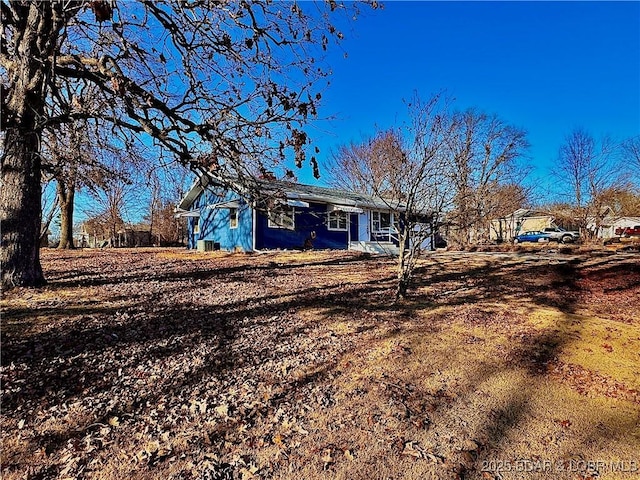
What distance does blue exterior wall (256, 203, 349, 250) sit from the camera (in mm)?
15836

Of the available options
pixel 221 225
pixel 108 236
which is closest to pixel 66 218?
pixel 221 225

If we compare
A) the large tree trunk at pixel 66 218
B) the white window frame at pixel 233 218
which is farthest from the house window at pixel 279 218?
the large tree trunk at pixel 66 218

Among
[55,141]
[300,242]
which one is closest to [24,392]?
[55,141]

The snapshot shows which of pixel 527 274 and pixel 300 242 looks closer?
pixel 527 274

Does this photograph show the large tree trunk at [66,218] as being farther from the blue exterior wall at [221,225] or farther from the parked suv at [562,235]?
the parked suv at [562,235]

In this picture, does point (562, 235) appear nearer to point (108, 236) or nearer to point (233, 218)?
point (233, 218)

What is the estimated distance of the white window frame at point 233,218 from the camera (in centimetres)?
1689

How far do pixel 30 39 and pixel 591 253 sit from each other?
54.5 ft

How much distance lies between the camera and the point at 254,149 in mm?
5207

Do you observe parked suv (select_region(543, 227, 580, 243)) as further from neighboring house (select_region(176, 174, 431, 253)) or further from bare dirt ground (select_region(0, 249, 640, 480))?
bare dirt ground (select_region(0, 249, 640, 480))

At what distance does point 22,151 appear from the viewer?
17.5ft

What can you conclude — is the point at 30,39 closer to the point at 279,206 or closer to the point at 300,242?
the point at 279,206

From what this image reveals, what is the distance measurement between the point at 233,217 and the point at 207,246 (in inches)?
89.6

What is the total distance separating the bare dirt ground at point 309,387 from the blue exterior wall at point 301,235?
31.7ft
